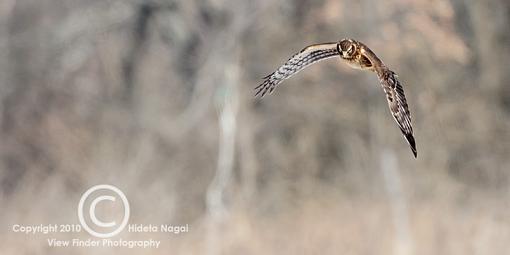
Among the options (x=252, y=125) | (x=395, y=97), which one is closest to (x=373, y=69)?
(x=395, y=97)

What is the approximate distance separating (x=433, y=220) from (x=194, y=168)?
A: 144 centimetres

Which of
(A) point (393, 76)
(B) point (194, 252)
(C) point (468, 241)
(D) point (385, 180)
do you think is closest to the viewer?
(A) point (393, 76)

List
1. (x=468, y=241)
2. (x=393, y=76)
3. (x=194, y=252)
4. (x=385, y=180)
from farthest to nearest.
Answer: (x=385, y=180)
(x=194, y=252)
(x=468, y=241)
(x=393, y=76)

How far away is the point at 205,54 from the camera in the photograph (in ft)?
18.0

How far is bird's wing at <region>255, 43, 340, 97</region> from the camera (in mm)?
712

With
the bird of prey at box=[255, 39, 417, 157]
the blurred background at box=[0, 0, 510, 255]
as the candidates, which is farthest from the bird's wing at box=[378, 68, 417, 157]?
the blurred background at box=[0, 0, 510, 255]

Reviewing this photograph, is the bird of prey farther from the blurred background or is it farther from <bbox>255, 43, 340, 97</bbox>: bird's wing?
the blurred background

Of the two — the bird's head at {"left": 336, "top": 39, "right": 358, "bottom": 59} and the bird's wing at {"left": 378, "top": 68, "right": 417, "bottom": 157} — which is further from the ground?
the bird's head at {"left": 336, "top": 39, "right": 358, "bottom": 59}

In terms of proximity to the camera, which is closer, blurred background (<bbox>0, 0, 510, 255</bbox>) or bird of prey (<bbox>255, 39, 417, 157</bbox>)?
bird of prey (<bbox>255, 39, 417, 157</bbox>)

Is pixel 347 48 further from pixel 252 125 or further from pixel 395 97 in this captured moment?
pixel 252 125

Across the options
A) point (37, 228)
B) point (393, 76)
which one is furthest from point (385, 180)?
point (393, 76)

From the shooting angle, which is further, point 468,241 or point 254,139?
point 254,139

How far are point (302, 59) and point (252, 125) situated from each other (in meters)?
4.81

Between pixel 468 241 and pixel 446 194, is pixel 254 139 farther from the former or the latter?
pixel 468 241
